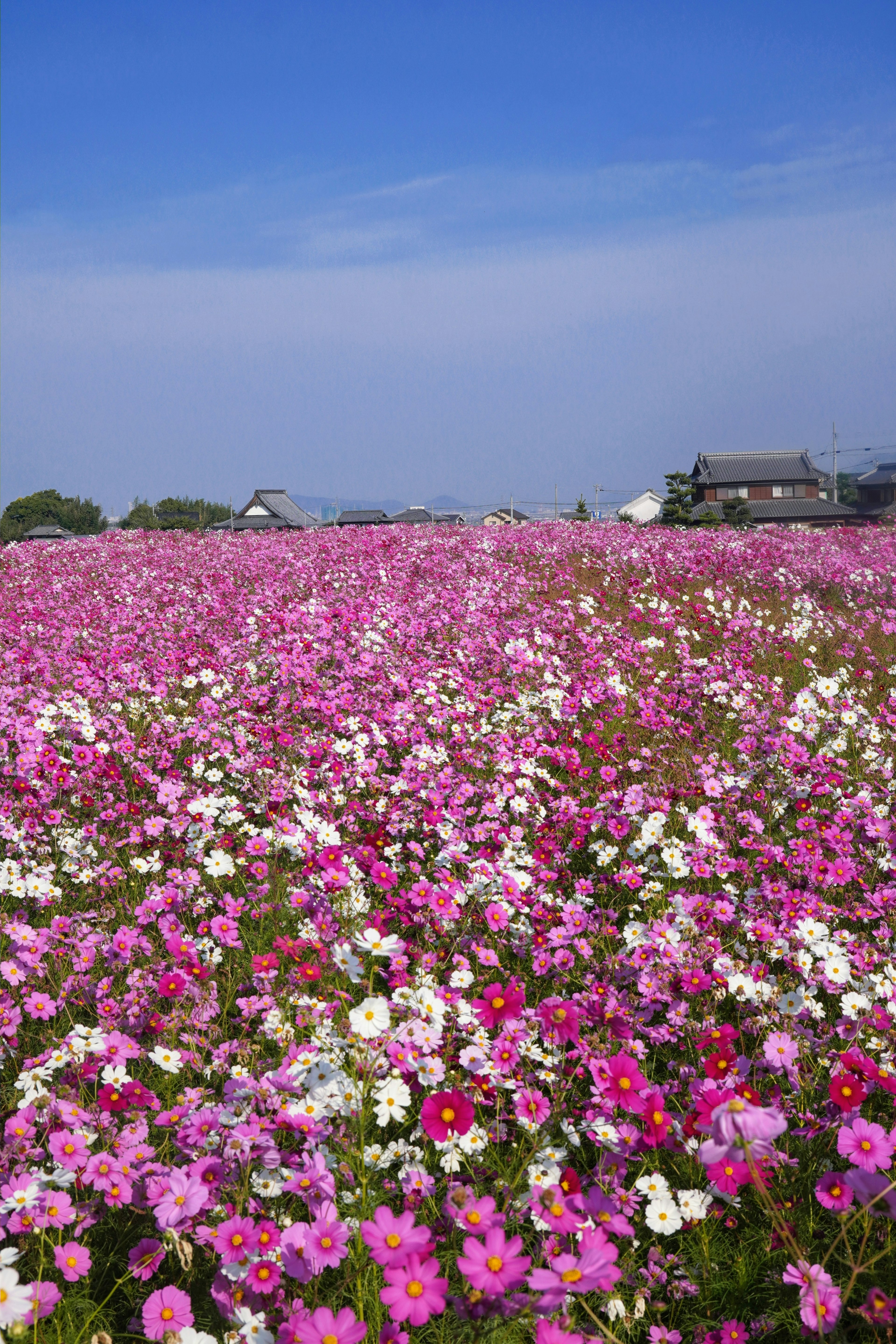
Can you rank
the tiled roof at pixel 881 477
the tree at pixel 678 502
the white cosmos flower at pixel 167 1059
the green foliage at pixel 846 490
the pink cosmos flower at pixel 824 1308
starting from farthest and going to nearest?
the green foliage at pixel 846 490 → the tiled roof at pixel 881 477 → the tree at pixel 678 502 → the white cosmos flower at pixel 167 1059 → the pink cosmos flower at pixel 824 1308

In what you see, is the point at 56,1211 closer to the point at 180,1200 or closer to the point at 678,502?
the point at 180,1200

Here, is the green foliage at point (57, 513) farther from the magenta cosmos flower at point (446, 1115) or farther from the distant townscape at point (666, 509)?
the magenta cosmos flower at point (446, 1115)

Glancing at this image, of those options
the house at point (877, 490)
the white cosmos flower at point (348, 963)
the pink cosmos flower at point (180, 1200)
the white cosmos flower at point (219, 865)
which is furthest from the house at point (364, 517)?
the pink cosmos flower at point (180, 1200)

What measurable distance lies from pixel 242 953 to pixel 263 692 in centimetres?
260

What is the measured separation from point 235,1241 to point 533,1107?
684 millimetres

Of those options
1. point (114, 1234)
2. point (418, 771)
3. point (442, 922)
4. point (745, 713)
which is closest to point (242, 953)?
point (442, 922)

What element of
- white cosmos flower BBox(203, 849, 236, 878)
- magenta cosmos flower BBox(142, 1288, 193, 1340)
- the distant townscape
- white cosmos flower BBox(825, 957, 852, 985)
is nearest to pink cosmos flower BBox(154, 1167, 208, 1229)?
magenta cosmos flower BBox(142, 1288, 193, 1340)

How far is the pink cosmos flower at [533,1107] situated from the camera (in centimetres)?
184

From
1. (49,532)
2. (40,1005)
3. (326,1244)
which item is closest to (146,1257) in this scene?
(326,1244)

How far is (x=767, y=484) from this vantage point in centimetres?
5919

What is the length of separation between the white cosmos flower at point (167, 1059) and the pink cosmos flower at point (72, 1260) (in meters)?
0.59

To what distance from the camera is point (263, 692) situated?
17.9 ft

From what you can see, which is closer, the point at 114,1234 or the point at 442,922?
the point at 114,1234

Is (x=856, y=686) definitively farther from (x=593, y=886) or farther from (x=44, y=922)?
(x=44, y=922)
